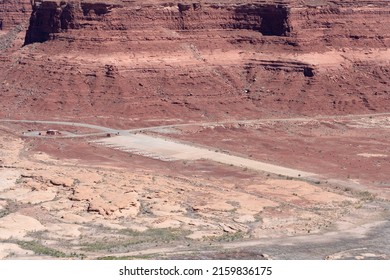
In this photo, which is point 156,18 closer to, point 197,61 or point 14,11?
point 197,61

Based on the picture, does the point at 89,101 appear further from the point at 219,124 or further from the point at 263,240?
the point at 263,240

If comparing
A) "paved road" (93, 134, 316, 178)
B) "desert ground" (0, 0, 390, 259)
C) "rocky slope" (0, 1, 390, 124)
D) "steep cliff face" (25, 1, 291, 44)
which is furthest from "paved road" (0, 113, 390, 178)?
"steep cliff face" (25, 1, 291, 44)

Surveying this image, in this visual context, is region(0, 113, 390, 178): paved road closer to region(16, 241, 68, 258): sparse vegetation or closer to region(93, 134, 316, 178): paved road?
region(93, 134, 316, 178): paved road

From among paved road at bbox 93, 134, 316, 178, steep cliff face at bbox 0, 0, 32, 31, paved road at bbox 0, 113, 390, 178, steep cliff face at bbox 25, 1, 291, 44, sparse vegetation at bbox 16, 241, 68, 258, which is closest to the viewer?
sparse vegetation at bbox 16, 241, 68, 258

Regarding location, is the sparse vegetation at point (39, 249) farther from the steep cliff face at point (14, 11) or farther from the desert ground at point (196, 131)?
the steep cliff face at point (14, 11)

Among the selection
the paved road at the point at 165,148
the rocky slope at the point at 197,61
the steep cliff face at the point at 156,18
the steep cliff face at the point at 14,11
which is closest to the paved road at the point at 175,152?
the paved road at the point at 165,148

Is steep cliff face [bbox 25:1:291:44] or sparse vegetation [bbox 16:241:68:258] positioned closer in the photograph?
sparse vegetation [bbox 16:241:68:258]
